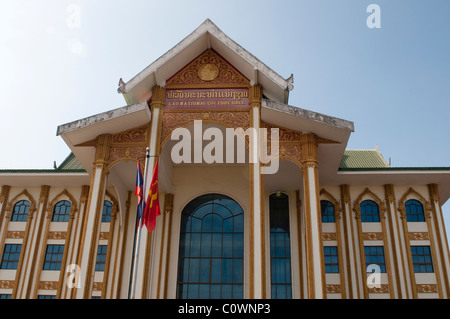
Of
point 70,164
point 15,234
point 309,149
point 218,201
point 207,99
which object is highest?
point 207,99

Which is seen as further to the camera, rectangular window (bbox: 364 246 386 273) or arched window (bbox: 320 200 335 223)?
arched window (bbox: 320 200 335 223)

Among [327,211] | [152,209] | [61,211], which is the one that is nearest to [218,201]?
[327,211]

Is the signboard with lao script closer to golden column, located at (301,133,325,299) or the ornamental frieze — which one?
the ornamental frieze

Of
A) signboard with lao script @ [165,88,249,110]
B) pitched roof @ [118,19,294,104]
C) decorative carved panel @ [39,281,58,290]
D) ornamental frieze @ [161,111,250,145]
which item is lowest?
decorative carved panel @ [39,281,58,290]

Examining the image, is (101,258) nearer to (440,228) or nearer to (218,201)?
(218,201)

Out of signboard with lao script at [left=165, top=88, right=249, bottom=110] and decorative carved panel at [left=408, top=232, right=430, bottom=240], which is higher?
signboard with lao script at [left=165, top=88, right=249, bottom=110]

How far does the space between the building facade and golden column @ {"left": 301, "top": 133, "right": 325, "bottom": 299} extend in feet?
0.14

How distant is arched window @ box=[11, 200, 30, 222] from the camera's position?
19594 millimetres

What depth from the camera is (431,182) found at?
1883cm

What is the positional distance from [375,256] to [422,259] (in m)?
1.87

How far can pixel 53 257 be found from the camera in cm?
1873

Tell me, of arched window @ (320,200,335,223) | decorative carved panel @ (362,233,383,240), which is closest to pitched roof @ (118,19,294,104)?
arched window @ (320,200,335,223)

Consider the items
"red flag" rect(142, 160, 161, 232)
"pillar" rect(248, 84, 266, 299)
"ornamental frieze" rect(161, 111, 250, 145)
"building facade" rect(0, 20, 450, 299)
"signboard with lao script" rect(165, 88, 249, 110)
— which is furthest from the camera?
"signboard with lao script" rect(165, 88, 249, 110)

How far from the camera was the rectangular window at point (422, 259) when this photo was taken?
693 inches
